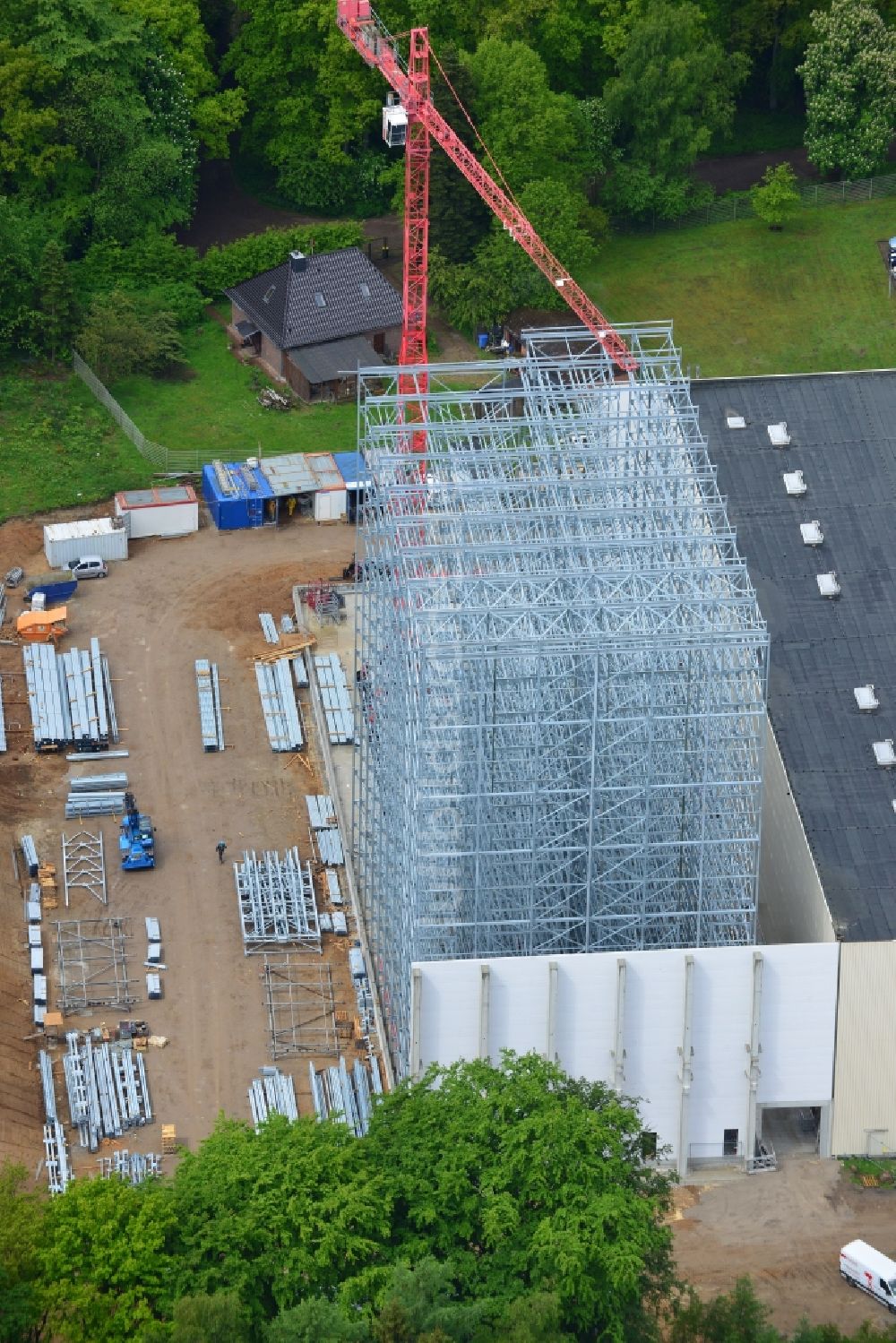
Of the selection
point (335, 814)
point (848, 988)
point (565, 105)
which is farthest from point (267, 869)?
point (565, 105)

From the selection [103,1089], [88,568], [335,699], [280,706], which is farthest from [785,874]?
[88,568]

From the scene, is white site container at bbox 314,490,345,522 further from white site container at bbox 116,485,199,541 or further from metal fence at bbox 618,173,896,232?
metal fence at bbox 618,173,896,232

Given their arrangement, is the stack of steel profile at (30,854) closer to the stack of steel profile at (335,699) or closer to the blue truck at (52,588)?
the stack of steel profile at (335,699)

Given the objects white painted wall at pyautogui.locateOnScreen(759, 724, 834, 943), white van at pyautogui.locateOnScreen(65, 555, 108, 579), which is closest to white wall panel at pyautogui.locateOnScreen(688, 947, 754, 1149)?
white painted wall at pyautogui.locateOnScreen(759, 724, 834, 943)

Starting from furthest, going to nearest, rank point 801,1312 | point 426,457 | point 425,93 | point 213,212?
point 213,212
point 425,93
point 426,457
point 801,1312

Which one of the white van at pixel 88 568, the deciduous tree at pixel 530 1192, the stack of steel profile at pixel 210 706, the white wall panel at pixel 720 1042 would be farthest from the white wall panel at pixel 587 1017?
the white van at pixel 88 568

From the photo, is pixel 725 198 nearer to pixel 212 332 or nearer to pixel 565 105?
pixel 565 105
